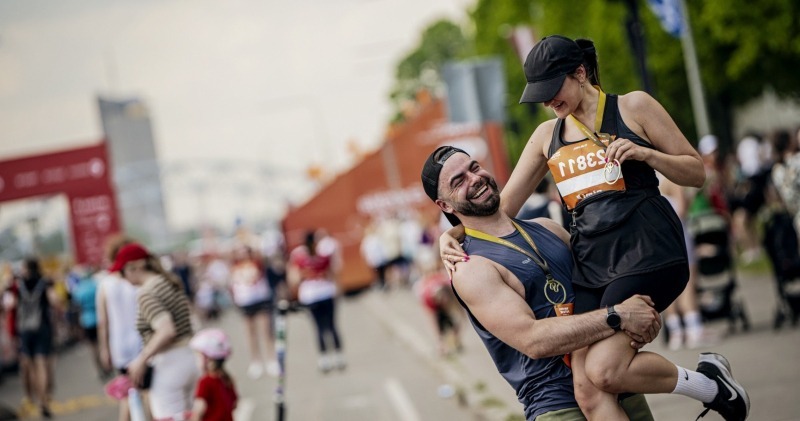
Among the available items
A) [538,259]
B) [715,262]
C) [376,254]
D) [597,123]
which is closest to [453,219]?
[538,259]

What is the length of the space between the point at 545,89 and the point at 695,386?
1370mm

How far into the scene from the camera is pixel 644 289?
4684 millimetres

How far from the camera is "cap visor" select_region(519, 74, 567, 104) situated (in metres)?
4.77

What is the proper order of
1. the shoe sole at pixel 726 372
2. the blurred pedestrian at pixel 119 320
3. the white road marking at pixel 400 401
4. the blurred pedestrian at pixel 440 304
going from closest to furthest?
the shoe sole at pixel 726 372
the blurred pedestrian at pixel 119 320
the white road marking at pixel 400 401
the blurred pedestrian at pixel 440 304

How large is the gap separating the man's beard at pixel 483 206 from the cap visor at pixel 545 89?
1.21ft

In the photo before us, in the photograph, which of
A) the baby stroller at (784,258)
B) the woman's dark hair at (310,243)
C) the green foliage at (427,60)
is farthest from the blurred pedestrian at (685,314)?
the green foliage at (427,60)

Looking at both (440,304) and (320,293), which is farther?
(320,293)

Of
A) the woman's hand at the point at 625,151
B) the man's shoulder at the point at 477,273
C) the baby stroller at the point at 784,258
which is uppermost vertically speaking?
the woman's hand at the point at 625,151

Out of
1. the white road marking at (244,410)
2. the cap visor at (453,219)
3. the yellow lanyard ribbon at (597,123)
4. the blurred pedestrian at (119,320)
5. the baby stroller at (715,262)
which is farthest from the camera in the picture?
the white road marking at (244,410)

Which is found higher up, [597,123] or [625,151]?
[597,123]

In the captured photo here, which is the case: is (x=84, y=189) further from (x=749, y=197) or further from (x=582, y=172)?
(x=582, y=172)

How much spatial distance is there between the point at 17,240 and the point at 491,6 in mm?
25362

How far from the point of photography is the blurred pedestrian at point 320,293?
56.9ft

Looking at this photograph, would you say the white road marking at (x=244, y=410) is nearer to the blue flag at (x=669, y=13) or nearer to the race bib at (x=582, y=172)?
the blue flag at (x=669, y=13)
